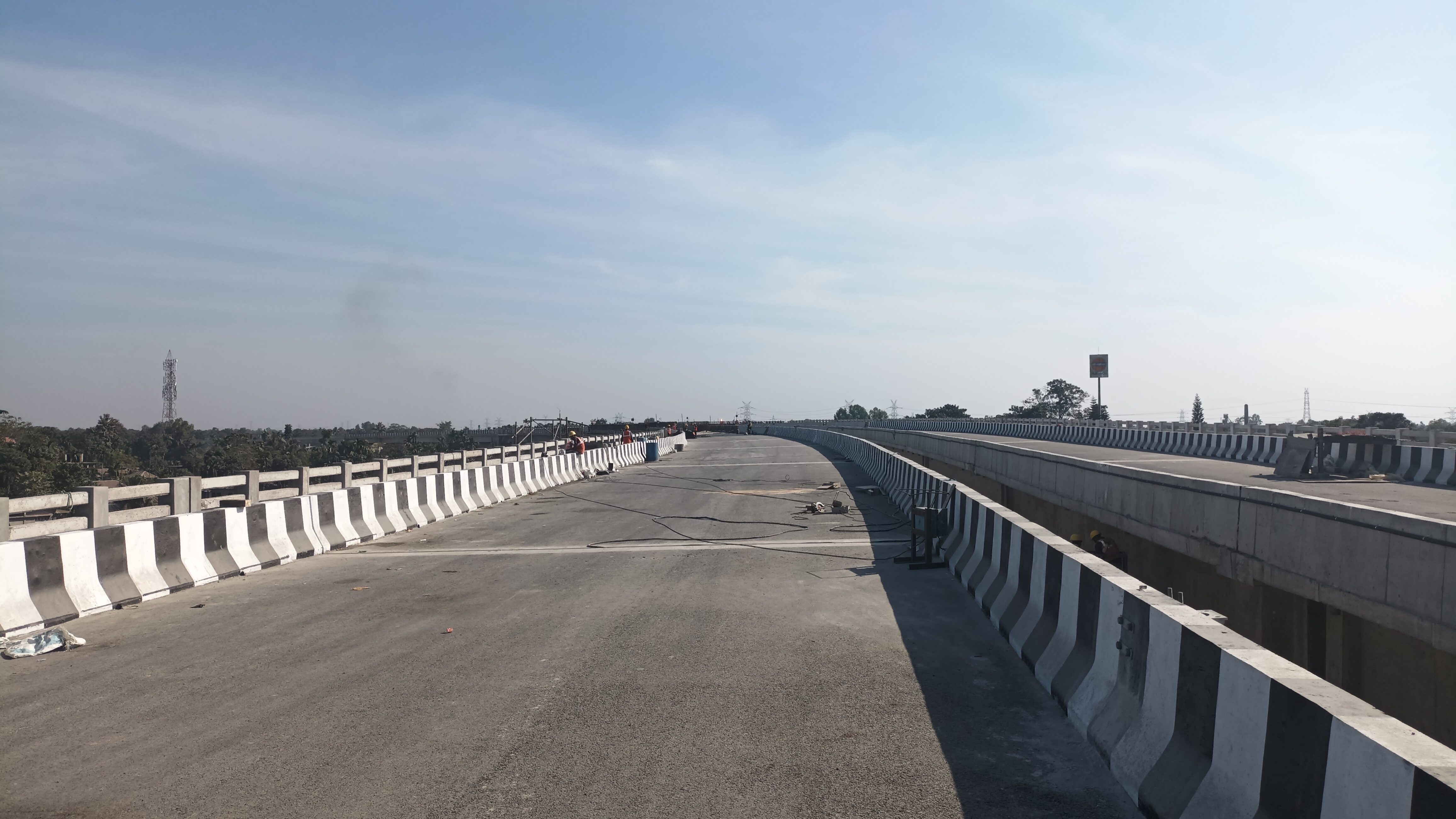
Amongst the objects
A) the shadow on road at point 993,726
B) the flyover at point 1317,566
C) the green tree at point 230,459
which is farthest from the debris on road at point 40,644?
the green tree at point 230,459

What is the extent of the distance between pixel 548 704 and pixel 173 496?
7598mm

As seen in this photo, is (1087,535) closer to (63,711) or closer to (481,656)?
(481,656)

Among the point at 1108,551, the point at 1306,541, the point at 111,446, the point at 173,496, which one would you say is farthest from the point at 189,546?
the point at 111,446

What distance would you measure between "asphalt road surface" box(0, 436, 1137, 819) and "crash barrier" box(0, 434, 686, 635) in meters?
0.43

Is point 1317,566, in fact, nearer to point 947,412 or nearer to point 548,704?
point 548,704

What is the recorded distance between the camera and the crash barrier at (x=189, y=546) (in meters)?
8.45

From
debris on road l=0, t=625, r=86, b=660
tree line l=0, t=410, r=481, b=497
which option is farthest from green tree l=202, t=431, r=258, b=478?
debris on road l=0, t=625, r=86, b=660

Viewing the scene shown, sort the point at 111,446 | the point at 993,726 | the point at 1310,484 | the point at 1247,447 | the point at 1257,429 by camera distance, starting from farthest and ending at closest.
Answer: the point at 111,446
the point at 1257,429
the point at 1247,447
the point at 1310,484
the point at 993,726

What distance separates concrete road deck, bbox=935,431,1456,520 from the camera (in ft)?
46.8

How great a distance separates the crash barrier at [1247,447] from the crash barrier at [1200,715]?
17865 millimetres

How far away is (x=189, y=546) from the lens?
10758 millimetres

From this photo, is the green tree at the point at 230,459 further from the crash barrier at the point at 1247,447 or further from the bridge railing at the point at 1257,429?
the bridge railing at the point at 1257,429

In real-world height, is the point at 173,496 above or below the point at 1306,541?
below

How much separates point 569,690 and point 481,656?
Result: 4.35 feet
